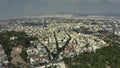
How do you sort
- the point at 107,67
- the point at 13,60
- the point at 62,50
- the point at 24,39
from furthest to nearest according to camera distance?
the point at 24,39
the point at 62,50
the point at 13,60
the point at 107,67

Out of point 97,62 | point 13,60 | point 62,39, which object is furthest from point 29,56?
point 62,39

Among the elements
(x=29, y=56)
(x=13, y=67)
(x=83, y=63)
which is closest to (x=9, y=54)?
(x=29, y=56)

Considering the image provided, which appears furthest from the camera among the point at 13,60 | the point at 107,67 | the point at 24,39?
the point at 24,39

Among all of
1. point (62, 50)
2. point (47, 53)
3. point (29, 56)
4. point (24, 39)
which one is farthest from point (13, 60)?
point (24, 39)

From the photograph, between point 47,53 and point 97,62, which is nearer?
point 97,62

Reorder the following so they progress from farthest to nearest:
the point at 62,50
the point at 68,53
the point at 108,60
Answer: the point at 62,50 → the point at 68,53 → the point at 108,60

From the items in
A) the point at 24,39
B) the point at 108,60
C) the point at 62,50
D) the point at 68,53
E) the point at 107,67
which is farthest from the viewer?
the point at 24,39

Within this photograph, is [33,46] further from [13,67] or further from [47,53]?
[13,67]

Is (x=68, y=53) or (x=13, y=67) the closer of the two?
(x=13, y=67)

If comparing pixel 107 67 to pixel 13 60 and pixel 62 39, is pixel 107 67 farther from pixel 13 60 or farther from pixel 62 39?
pixel 62 39
